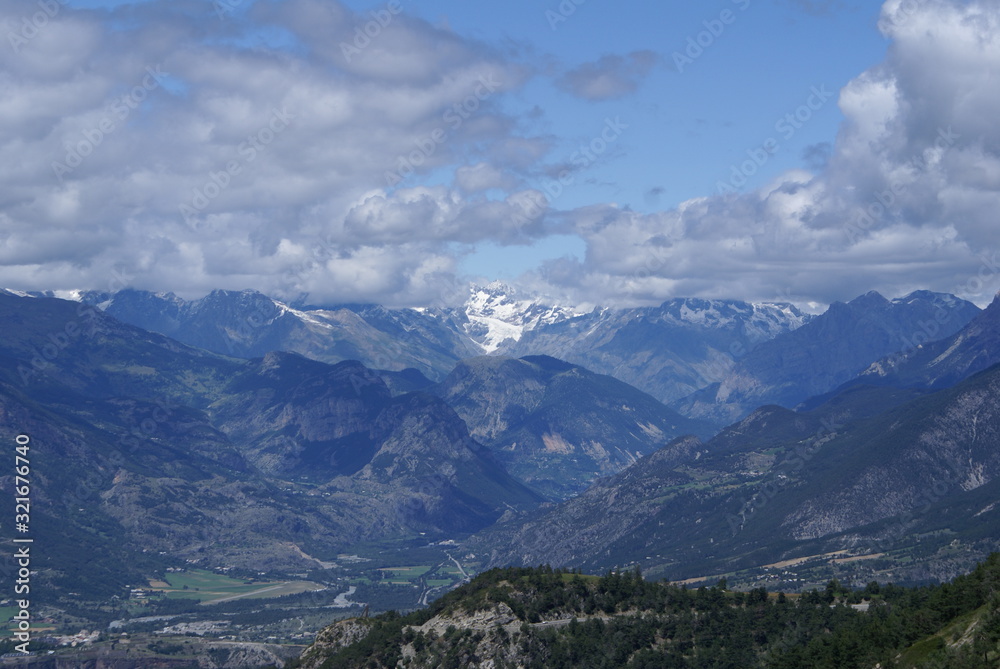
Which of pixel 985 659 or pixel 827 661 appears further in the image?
pixel 827 661

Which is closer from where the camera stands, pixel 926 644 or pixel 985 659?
pixel 985 659

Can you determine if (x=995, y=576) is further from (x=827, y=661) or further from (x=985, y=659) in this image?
(x=985, y=659)

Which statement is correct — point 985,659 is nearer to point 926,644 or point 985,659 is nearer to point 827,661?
point 926,644

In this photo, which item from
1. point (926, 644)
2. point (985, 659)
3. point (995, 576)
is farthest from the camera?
point (995, 576)

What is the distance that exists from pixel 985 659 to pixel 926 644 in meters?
27.7

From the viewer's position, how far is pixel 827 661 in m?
195

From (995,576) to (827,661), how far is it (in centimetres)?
3167

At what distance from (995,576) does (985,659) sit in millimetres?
45606

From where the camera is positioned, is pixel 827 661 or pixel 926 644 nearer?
pixel 926 644

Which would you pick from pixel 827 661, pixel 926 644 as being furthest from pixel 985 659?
pixel 827 661

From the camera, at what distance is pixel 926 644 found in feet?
592

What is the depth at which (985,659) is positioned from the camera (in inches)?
6038

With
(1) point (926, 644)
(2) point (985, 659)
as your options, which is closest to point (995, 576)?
(1) point (926, 644)

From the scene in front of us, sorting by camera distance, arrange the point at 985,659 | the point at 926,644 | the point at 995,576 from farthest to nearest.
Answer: the point at 995,576, the point at 926,644, the point at 985,659
